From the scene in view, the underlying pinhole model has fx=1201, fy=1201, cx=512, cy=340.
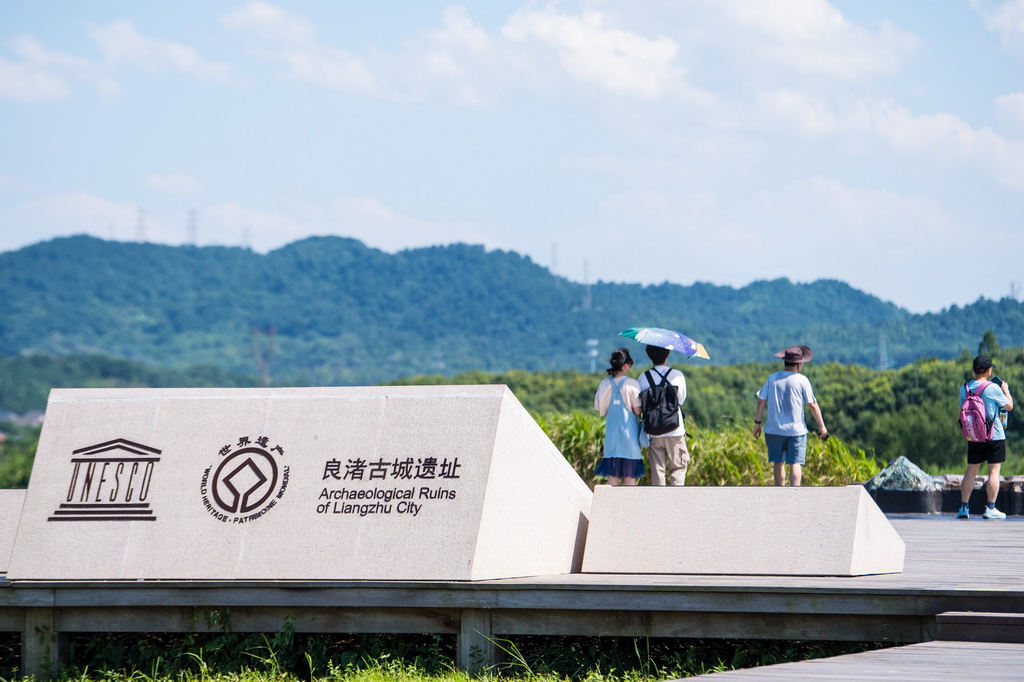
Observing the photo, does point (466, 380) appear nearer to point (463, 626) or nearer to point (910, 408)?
point (910, 408)

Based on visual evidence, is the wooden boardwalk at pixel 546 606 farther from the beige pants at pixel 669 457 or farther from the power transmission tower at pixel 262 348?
the power transmission tower at pixel 262 348

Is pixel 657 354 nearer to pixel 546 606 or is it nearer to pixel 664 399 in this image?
pixel 664 399

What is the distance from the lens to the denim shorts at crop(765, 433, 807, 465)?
10.1 meters

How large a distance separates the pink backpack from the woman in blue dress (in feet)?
9.86

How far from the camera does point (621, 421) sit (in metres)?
9.46

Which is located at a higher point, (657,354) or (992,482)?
(657,354)

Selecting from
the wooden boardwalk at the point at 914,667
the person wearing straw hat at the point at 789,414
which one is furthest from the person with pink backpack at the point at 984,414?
the wooden boardwalk at the point at 914,667

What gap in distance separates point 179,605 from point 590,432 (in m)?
8.05

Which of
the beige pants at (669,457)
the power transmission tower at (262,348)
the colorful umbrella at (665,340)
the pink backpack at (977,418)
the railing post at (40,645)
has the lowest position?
the railing post at (40,645)

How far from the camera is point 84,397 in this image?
7512 millimetres

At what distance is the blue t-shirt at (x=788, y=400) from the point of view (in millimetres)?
10031

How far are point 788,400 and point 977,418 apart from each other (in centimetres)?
172

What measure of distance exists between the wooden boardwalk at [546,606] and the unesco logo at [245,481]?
0.45m

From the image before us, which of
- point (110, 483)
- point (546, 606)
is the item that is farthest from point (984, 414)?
point (110, 483)
